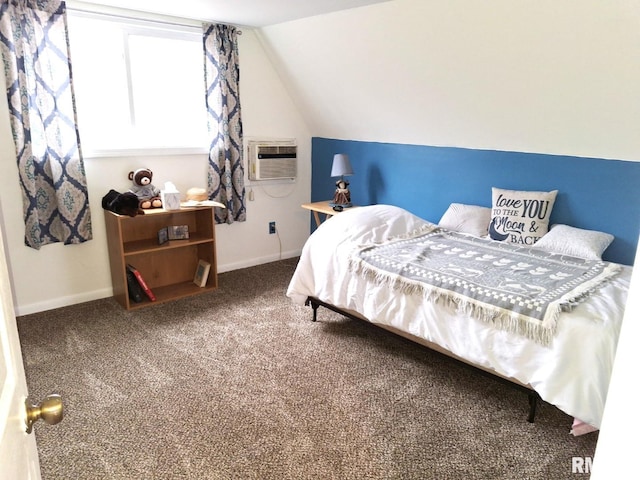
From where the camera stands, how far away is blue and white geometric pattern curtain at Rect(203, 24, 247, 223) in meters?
3.76

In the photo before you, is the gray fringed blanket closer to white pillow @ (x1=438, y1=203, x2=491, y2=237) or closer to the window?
white pillow @ (x1=438, y1=203, x2=491, y2=237)

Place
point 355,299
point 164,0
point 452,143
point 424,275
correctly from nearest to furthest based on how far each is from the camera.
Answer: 1. point 424,275
2. point 355,299
3. point 164,0
4. point 452,143

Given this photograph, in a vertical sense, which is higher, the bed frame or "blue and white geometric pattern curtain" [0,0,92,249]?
"blue and white geometric pattern curtain" [0,0,92,249]

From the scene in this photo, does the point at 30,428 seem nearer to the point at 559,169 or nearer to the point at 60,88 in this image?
the point at 60,88

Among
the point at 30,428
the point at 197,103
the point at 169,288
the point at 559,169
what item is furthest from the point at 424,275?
the point at 197,103

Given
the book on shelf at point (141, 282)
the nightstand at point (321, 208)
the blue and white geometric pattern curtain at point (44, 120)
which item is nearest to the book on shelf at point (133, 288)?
the book on shelf at point (141, 282)

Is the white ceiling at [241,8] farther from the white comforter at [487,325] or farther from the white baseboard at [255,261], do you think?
the white baseboard at [255,261]

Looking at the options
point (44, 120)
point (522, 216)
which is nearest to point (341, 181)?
point (522, 216)

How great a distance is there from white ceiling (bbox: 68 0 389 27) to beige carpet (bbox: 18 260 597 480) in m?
2.12

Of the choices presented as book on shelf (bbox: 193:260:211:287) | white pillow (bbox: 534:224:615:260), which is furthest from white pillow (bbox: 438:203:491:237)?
book on shelf (bbox: 193:260:211:287)

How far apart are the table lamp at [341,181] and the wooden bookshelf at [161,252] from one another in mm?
1143

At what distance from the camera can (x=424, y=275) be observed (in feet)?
8.10

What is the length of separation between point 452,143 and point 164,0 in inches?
91.2

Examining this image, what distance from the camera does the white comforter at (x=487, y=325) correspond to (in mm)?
1849
